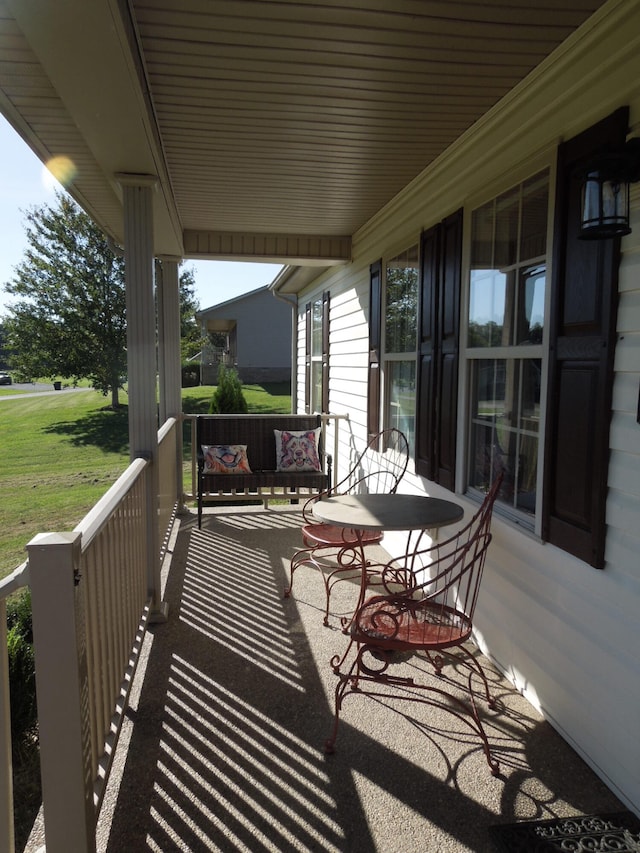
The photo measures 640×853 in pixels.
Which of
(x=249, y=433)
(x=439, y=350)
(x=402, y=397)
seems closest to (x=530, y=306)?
(x=439, y=350)

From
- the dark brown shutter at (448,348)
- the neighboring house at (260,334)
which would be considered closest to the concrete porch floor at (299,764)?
the dark brown shutter at (448,348)

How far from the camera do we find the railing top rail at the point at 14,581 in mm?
1342

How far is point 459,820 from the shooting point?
6.36 ft

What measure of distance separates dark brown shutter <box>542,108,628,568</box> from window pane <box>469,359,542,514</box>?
252mm

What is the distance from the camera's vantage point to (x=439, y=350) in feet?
11.8

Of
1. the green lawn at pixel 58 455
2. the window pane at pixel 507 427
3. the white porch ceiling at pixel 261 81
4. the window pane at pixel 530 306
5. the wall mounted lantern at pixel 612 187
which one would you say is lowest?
the green lawn at pixel 58 455

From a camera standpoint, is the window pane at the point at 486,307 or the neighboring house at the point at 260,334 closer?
the window pane at the point at 486,307

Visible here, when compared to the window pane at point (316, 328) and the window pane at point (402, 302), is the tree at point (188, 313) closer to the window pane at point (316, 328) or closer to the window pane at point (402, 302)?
the window pane at point (316, 328)

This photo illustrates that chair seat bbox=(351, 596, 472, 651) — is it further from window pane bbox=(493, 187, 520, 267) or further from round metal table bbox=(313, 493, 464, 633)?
window pane bbox=(493, 187, 520, 267)

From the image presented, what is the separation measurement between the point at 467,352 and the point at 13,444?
46.7ft

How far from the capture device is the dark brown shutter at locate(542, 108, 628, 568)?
2053 millimetres

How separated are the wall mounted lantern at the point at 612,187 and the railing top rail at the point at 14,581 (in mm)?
1943

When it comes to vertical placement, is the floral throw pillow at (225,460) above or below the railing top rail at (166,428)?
below

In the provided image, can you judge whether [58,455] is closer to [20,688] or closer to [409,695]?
[20,688]
